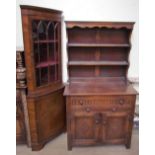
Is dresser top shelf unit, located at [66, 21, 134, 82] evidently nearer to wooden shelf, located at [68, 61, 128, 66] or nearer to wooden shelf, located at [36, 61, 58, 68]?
wooden shelf, located at [68, 61, 128, 66]

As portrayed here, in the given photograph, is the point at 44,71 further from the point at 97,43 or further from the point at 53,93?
the point at 97,43

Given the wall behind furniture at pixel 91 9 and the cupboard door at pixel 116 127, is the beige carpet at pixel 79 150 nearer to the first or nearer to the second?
the cupboard door at pixel 116 127

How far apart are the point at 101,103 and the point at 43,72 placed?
777 millimetres

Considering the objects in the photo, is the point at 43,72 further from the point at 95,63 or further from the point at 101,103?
the point at 101,103

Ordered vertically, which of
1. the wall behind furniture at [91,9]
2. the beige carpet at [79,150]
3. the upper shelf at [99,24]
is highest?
the wall behind furniture at [91,9]

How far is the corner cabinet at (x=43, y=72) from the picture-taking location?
1.87 m

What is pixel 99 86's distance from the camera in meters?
2.23

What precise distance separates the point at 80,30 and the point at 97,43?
0.92 ft

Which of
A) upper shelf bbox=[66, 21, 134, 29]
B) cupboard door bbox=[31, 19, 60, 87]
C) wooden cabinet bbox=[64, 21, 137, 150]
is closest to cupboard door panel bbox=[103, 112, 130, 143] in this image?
wooden cabinet bbox=[64, 21, 137, 150]

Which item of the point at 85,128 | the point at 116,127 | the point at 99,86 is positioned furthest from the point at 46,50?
the point at 116,127

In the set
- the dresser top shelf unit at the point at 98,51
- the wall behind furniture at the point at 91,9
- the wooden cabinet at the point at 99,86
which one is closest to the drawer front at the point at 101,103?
the wooden cabinet at the point at 99,86

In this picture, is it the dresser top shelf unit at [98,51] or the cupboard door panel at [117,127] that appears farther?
the dresser top shelf unit at [98,51]

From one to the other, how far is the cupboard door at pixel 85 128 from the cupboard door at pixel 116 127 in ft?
0.27
